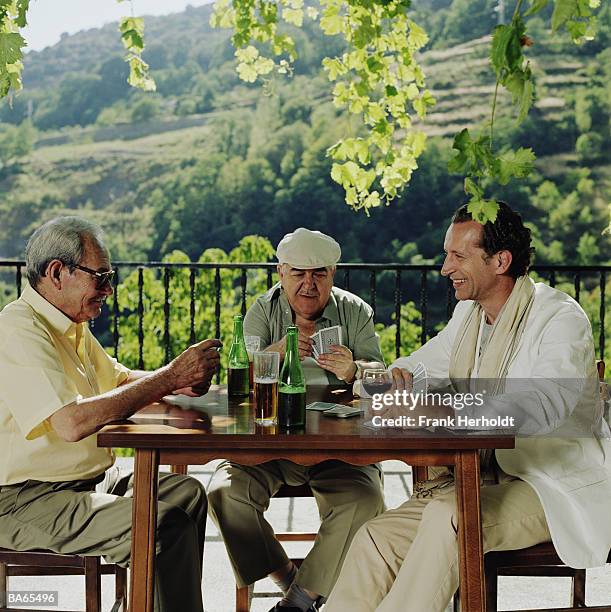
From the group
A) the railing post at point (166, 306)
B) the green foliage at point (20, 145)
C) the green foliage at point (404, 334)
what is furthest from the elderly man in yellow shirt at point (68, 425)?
the green foliage at point (20, 145)

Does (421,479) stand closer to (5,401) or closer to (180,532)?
(180,532)

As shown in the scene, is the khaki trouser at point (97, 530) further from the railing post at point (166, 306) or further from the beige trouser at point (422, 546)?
the railing post at point (166, 306)

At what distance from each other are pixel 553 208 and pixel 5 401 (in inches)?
770

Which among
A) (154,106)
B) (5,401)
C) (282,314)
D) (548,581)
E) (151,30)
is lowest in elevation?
(548,581)

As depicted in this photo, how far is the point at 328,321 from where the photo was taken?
2955 millimetres

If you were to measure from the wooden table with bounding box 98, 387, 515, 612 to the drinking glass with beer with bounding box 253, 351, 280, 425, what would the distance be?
0.16ft

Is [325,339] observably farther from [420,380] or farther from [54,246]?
[54,246]

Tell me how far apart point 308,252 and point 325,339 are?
36 centimetres

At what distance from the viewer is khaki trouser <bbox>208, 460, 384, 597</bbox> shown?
241cm

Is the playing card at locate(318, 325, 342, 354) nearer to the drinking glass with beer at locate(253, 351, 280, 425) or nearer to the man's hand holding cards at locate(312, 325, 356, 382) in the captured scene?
the man's hand holding cards at locate(312, 325, 356, 382)

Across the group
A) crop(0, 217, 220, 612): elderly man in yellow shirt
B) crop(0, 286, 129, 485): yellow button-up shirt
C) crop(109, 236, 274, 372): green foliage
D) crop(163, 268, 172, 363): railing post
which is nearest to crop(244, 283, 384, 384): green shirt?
crop(0, 217, 220, 612): elderly man in yellow shirt

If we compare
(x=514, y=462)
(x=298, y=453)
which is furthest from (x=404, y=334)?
(x=298, y=453)

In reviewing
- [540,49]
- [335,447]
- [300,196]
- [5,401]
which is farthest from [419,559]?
[540,49]

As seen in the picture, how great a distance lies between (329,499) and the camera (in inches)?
Answer: 98.9
